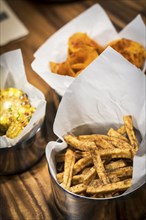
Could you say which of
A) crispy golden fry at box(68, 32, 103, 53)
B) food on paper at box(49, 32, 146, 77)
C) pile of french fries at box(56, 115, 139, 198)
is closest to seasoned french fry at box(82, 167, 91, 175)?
pile of french fries at box(56, 115, 139, 198)

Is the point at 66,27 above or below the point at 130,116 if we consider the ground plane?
above

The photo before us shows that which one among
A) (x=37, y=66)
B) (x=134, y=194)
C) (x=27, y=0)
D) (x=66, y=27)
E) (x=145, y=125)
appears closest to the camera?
(x=134, y=194)

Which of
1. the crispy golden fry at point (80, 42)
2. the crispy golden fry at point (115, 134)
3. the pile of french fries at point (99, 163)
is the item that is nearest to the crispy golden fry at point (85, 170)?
the pile of french fries at point (99, 163)

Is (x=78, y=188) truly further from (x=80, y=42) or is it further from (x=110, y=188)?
(x=80, y=42)

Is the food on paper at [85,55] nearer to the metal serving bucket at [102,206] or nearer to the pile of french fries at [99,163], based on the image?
the pile of french fries at [99,163]

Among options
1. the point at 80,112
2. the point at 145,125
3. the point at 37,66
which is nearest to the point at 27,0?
the point at 37,66

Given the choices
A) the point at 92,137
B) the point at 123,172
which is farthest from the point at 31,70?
the point at 123,172

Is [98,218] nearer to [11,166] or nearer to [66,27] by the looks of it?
[11,166]
